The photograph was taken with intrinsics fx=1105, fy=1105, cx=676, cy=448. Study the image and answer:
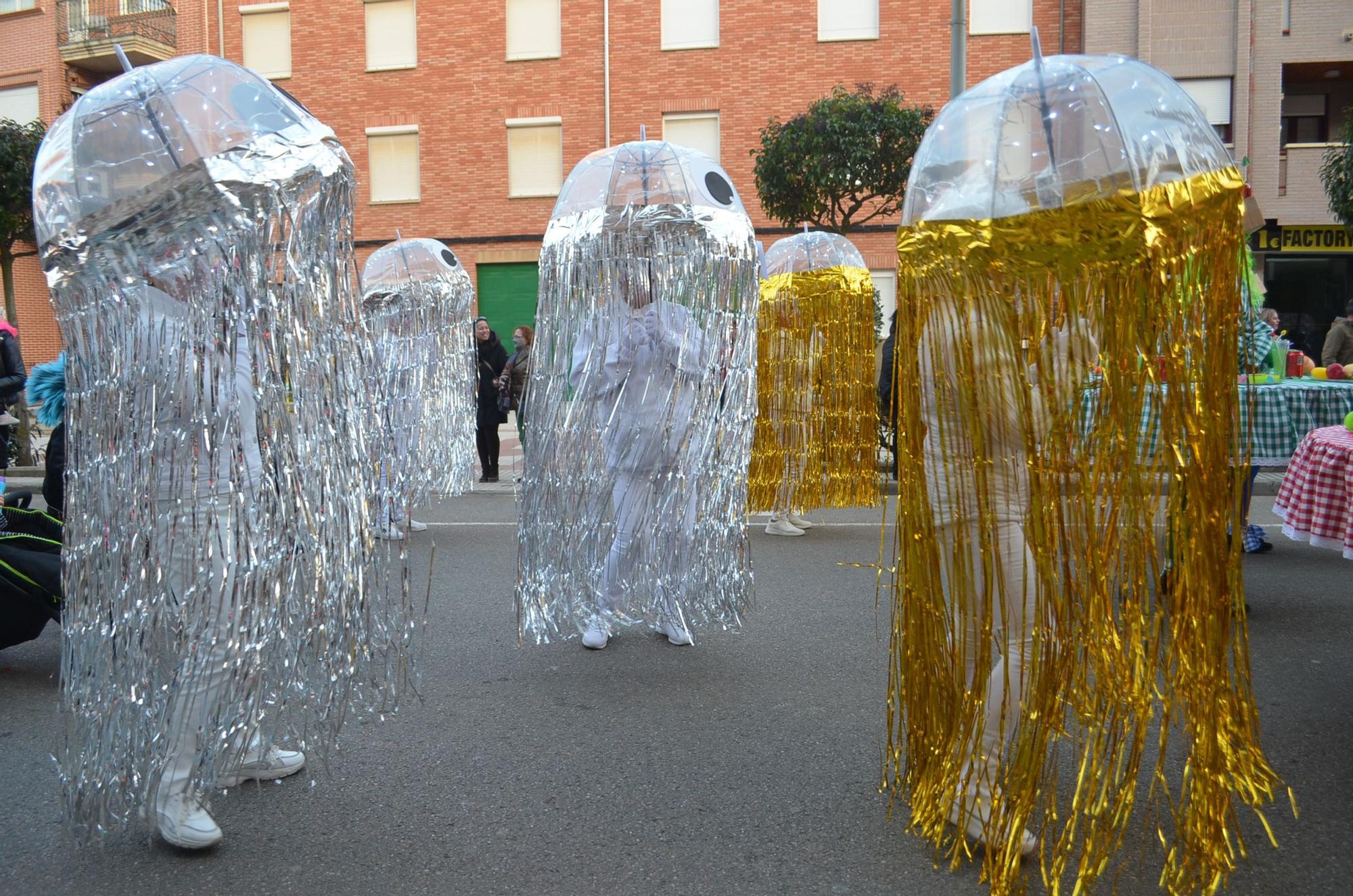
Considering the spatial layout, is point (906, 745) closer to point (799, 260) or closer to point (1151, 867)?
point (1151, 867)

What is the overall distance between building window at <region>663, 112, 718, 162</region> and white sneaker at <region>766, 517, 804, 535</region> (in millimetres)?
12869

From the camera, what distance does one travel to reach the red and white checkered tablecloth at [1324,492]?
355 cm

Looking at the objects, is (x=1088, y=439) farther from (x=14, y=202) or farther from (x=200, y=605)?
(x=14, y=202)

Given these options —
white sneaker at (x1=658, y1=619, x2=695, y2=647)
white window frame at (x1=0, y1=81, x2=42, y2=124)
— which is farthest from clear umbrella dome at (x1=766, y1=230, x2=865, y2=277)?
white window frame at (x1=0, y1=81, x2=42, y2=124)

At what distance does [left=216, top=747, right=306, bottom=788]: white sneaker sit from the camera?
280 centimetres

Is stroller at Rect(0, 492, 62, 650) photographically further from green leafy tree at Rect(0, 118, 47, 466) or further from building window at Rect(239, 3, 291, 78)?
building window at Rect(239, 3, 291, 78)

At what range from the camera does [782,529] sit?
7438mm

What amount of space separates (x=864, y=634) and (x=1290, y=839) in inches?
84.1

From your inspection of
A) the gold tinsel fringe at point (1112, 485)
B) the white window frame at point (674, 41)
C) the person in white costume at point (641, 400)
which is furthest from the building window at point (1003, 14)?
the gold tinsel fringe at point (1112, 485)

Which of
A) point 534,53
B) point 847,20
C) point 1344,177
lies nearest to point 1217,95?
point 1344,177

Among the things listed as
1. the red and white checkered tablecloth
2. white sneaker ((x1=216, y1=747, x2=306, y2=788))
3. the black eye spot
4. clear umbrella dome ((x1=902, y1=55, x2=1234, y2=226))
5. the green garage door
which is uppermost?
the green garage door

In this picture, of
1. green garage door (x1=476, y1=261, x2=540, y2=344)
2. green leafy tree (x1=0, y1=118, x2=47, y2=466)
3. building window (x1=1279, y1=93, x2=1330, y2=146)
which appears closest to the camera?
green leafy tree (x1=0, y1=118, x2=47, y2=466)

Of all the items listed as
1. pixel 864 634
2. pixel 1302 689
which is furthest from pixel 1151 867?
pixel 864 634

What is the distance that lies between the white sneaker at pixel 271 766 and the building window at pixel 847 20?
17774 millimetres
